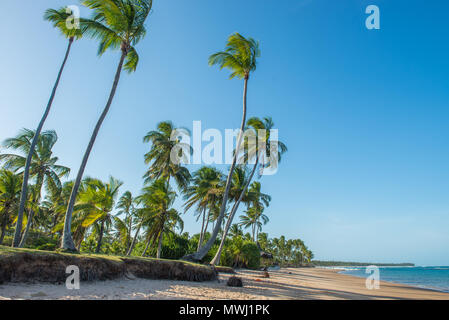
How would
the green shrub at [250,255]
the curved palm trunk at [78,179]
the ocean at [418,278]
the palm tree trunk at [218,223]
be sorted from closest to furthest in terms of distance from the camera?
1. the curved palm trunk at [78,179]
2. the palm tree trunk at [218,223]
3. the ocean at [418,278]
4. the green shrub at [250,255]

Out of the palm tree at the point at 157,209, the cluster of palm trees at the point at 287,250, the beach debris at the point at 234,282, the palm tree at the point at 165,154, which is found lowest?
the cluster of palm trees at the point at 287,250

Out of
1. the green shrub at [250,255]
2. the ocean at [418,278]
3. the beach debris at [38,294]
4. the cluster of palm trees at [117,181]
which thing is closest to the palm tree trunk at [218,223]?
the cluster of palm trees at [117,181]

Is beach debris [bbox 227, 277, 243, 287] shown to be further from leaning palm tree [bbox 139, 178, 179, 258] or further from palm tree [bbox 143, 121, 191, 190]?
palm tree [bbox 143, 121, 191, 190]

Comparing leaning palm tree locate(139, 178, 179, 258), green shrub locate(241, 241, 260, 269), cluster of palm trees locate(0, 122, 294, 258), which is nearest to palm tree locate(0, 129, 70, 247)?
cluster of palm trees locate(0, 122, 294, 258)

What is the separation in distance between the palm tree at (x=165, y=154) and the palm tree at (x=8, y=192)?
33.1 feet

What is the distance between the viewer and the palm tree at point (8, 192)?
16.4m

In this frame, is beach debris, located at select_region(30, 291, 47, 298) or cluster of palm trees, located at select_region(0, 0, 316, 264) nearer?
beach debris, located at select_region(30, 291, 47, 298)

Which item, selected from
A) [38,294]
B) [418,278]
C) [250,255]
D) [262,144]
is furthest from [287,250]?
[38,294]

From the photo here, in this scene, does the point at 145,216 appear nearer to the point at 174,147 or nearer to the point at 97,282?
the point at 174,147

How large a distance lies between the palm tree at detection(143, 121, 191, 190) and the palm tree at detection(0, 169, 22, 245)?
1010 cm

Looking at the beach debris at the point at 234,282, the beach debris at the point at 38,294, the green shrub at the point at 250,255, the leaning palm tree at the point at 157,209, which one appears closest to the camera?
the beach debris at the point at 38,294

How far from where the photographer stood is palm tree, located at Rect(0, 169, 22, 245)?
645 inches

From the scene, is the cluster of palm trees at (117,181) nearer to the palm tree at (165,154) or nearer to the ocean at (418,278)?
the palm tree at (165,154)
